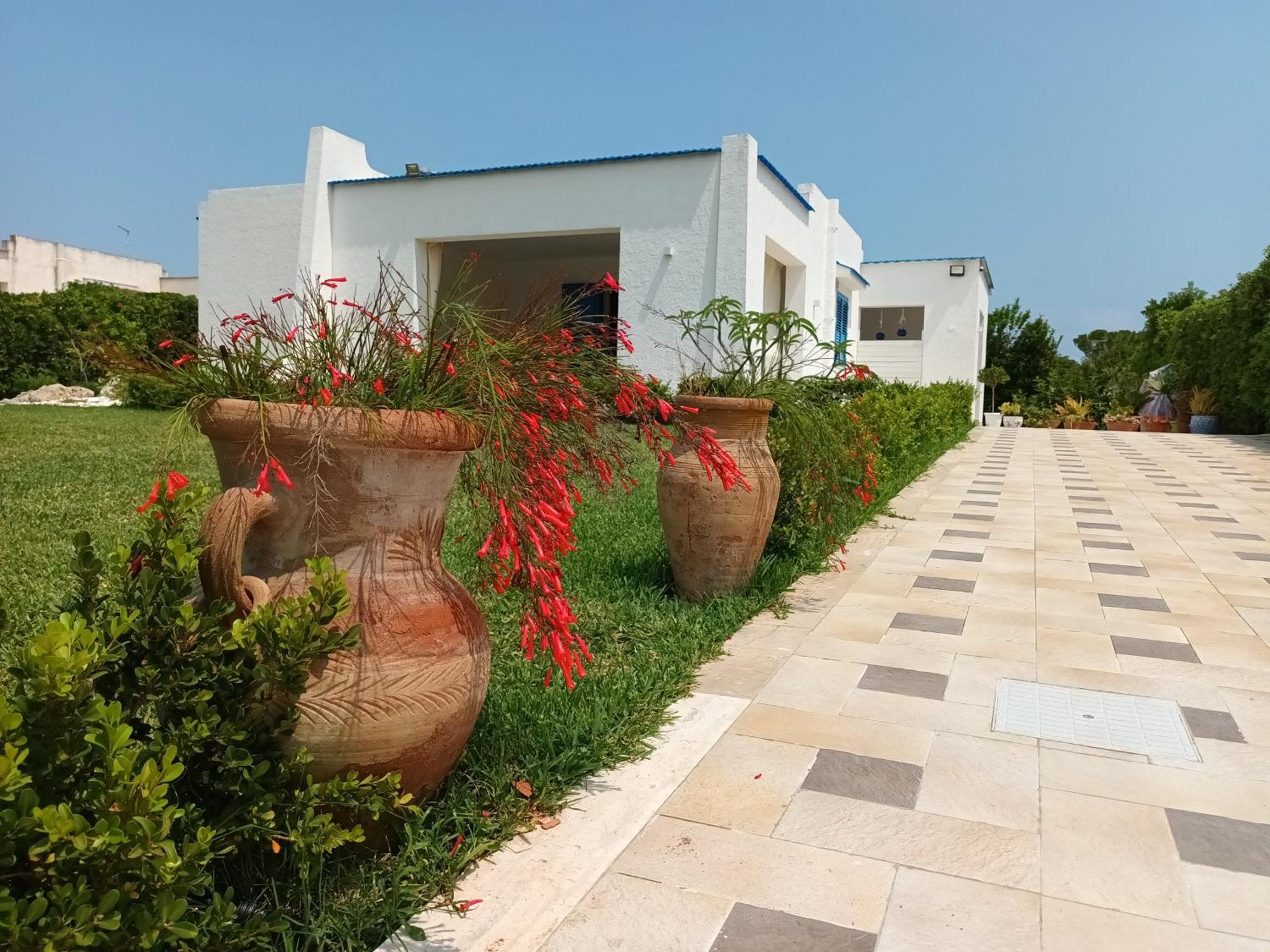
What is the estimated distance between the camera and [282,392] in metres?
2.11

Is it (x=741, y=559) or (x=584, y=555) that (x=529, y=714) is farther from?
(x=584, y=555)

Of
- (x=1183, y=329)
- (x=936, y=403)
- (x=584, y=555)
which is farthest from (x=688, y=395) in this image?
(x=1183, y=329)

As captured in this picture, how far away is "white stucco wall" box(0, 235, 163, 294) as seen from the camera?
3219 cm

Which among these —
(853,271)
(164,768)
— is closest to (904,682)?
(164,768)

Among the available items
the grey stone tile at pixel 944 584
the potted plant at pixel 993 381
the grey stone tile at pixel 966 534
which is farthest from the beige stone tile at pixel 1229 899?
the potted plant at pixel 993 381

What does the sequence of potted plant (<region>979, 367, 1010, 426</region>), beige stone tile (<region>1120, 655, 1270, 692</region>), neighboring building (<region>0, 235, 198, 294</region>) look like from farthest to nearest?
neighboring building (<region>0, 235, 198, 294</region>) < potted plant (<region>979, 367, 1010, 426</region>) < beige stone tile (<region>1120, 655, 1270, 692</region>)

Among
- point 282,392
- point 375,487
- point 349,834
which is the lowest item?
point 349,834

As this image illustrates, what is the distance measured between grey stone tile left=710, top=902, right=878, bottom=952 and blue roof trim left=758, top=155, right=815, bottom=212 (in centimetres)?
1369

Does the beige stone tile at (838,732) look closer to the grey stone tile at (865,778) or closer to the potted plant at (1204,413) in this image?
the grey stone tile at (865,778)

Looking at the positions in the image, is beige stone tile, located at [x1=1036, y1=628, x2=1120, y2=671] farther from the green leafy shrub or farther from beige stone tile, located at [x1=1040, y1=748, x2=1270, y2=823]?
the green leafy shrub

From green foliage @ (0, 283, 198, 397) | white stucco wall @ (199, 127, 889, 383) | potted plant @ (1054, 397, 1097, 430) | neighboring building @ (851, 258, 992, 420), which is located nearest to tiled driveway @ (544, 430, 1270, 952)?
white stucco wall @ (199, 127, 889, 383)

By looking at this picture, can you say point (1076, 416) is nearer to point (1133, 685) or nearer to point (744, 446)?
point (744, 446)

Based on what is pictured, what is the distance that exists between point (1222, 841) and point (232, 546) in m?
2.62

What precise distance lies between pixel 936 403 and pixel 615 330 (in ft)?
46.0
